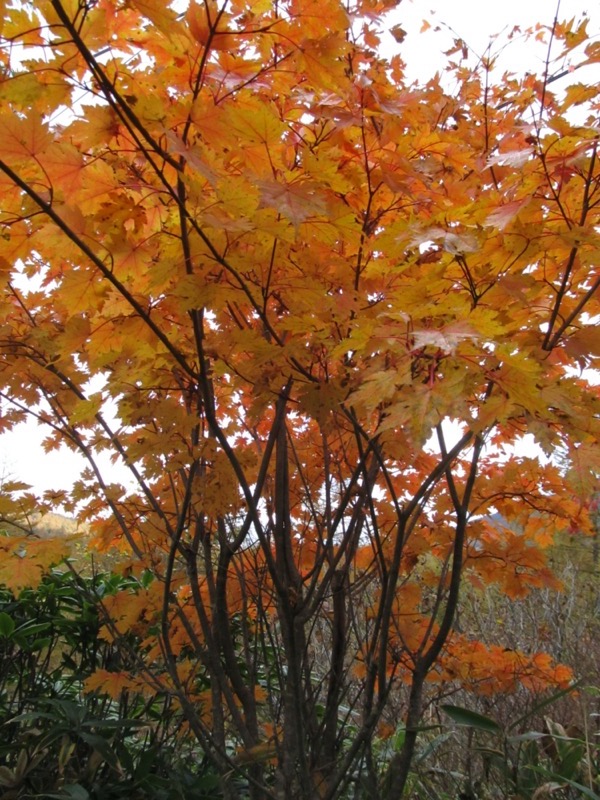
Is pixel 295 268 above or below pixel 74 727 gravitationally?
above

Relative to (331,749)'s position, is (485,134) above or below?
above

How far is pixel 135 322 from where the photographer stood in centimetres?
138

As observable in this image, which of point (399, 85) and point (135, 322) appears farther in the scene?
point (399, 85)

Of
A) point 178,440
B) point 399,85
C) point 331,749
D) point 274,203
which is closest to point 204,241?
point 274,203

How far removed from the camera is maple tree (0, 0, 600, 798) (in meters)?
1.02

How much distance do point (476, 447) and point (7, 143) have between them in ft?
4.02

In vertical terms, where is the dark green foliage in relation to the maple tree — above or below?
below

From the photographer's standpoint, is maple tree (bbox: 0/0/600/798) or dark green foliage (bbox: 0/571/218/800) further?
dark green foliage (bbox: 0/571/218/800)

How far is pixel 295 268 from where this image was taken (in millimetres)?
1524

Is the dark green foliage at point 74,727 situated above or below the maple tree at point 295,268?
below

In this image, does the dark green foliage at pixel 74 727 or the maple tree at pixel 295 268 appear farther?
the dark green foliage at pixel 74 727

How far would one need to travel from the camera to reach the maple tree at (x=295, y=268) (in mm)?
1022

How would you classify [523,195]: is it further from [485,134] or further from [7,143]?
[7,143]

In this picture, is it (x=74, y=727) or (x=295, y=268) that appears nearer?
(x=295, y=268)
